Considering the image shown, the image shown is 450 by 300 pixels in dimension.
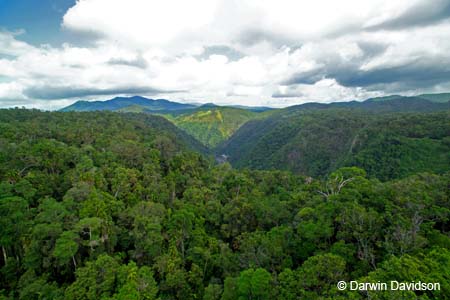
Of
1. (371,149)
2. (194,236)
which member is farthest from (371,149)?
(194,236)

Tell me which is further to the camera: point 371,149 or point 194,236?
point 371,149

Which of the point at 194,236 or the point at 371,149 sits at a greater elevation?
the point at 194,236

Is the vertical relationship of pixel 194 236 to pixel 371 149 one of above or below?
above

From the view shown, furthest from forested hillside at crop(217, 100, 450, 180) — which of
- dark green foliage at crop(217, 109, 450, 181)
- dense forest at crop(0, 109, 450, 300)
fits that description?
dense forest at crop(0, 109, 450, 300)

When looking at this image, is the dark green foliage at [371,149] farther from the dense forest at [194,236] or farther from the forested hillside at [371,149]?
the dense forest at [194,236]

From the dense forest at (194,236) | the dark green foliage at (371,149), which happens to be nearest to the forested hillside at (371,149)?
the dark green foliage at (371,149)

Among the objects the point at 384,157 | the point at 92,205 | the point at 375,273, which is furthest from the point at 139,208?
the point at 384,157

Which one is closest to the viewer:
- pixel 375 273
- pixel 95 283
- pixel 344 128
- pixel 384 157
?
pixel 375 273

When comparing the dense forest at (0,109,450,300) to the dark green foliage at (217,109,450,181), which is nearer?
the dense forest at (0,109,450,300)

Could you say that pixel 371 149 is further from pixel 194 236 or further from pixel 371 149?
pixel 194 236

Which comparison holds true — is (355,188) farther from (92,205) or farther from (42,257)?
(42,257)

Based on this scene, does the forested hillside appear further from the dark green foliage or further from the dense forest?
the dense forest
